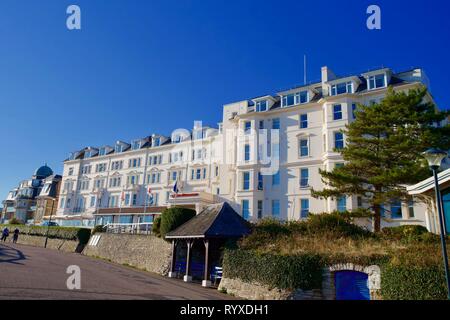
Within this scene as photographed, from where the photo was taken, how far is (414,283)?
40.1 ft

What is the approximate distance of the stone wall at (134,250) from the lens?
26.4 m

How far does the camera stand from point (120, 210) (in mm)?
50625

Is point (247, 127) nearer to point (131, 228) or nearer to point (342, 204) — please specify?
point (342, 204)

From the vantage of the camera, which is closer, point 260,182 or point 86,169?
point 260,182

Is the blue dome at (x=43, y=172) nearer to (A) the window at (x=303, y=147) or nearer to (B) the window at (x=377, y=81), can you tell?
(A) the window at (x=303, y=147)

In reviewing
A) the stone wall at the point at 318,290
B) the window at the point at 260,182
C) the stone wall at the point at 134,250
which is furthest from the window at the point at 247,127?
the stone wall at the point at 318,290

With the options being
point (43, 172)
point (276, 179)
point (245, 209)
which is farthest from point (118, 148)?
point (43, 172)

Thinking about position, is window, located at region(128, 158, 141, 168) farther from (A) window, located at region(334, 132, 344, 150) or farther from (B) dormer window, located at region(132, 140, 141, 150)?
(A) window, located at region(334, 132, 344, 150)

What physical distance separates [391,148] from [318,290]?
445 inches

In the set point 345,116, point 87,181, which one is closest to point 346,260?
point 345,116

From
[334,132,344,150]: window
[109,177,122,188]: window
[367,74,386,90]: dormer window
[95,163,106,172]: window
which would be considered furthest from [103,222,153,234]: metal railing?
[367,74,386,90]: dormer window

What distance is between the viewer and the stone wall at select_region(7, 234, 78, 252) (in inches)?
1603

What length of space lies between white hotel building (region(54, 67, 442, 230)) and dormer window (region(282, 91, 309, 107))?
0.11m
